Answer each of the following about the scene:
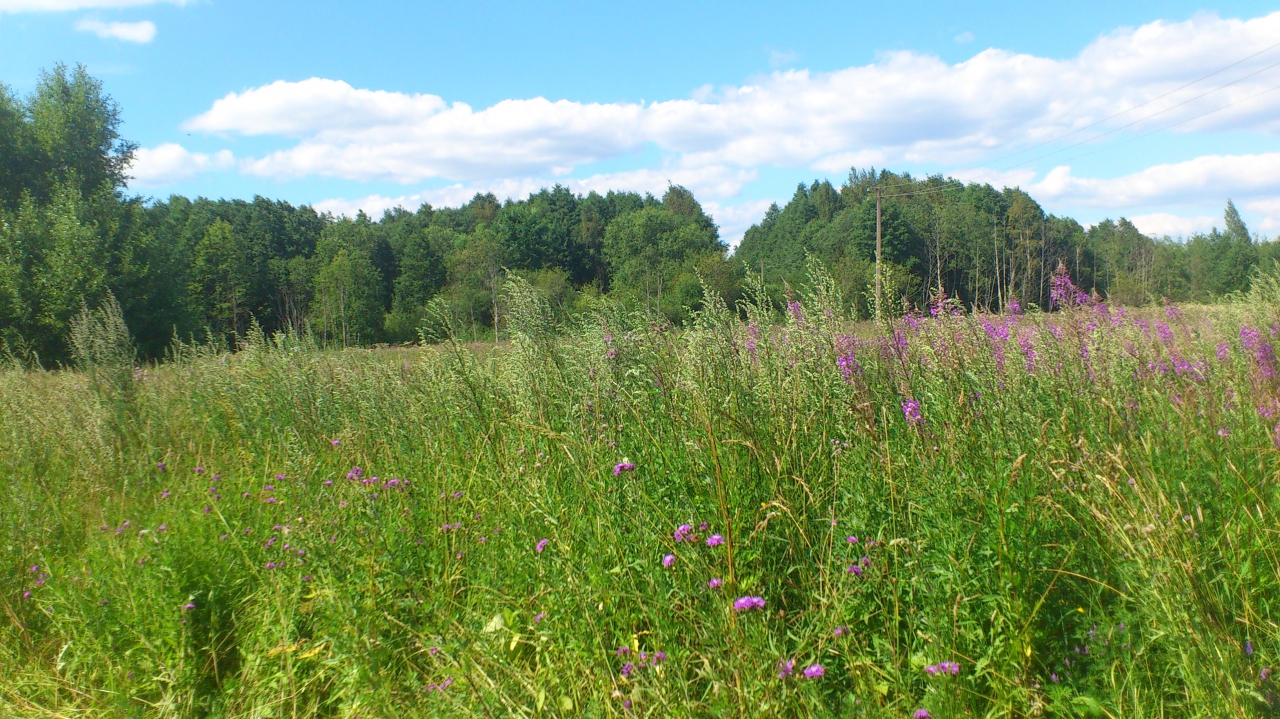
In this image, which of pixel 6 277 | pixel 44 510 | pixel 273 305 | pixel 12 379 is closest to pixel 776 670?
pixel 44 510

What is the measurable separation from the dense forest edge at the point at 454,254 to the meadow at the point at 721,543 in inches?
31.3

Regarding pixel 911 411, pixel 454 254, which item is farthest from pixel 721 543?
pixel 454 254

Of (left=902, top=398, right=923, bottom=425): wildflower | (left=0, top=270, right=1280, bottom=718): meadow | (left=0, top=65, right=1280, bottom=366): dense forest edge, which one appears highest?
(left=0, top=65, right=1280, bottom=366): dense forest edge

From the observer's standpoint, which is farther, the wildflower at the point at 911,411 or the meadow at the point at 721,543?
the wildflower at the point at 911,411

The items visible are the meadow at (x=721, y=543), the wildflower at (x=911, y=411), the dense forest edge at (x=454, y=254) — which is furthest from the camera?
the dense forest edge at (x=454, y=254)

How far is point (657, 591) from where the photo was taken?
2326 millimetres

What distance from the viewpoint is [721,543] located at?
2.33 metres

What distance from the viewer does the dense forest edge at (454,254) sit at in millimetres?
23797

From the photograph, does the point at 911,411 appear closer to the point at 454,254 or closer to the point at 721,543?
the point at 721,543

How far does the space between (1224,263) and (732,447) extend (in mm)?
71850

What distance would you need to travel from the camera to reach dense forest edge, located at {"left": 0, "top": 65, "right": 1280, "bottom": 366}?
78.1ft

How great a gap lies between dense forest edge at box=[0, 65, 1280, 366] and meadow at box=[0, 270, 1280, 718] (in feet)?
2.61

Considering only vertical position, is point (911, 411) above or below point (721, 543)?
above

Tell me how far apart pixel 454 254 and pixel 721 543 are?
6863 cm
